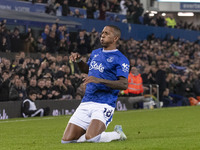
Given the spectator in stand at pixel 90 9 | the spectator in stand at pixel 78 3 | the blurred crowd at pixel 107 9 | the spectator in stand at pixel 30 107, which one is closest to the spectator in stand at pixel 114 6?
the blurred crowd at pixel 107 9

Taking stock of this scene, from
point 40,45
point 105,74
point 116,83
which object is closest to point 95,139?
point 116,83

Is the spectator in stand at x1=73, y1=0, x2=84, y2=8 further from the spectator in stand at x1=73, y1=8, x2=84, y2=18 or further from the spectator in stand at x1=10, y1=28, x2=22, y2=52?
the spectator in stand at x1=10, y1=28, x2=22, y2=52

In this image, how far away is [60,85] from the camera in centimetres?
2195

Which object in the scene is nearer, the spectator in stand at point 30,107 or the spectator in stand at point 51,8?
the spectator in stand at point 30,107

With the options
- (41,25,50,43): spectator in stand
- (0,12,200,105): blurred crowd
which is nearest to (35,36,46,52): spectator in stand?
(0,12,200,105): blurred crowd

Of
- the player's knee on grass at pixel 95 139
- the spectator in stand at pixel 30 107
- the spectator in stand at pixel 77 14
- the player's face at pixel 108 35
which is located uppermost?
the player's face at pixel 108 35

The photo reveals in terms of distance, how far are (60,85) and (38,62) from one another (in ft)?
4.22

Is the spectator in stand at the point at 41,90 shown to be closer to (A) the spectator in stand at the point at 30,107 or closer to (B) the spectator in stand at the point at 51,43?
(A) the spectator in stand at the point at 30,107

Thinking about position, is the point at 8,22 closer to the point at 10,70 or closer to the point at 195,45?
the point at 10,70

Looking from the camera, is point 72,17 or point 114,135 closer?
point 114,135

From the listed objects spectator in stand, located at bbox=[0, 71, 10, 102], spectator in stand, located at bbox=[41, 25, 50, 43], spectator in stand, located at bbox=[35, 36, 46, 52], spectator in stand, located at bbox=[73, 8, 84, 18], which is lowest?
spectator in stand, located at bbox=[0, 71, 10, 102]

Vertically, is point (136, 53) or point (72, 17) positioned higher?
point (72, 17)

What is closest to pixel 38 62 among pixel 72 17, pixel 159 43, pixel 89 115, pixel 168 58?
pixel 72 17

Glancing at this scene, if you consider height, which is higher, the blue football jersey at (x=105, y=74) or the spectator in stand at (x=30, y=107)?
the blue football jersey at (x=105, y=74)
